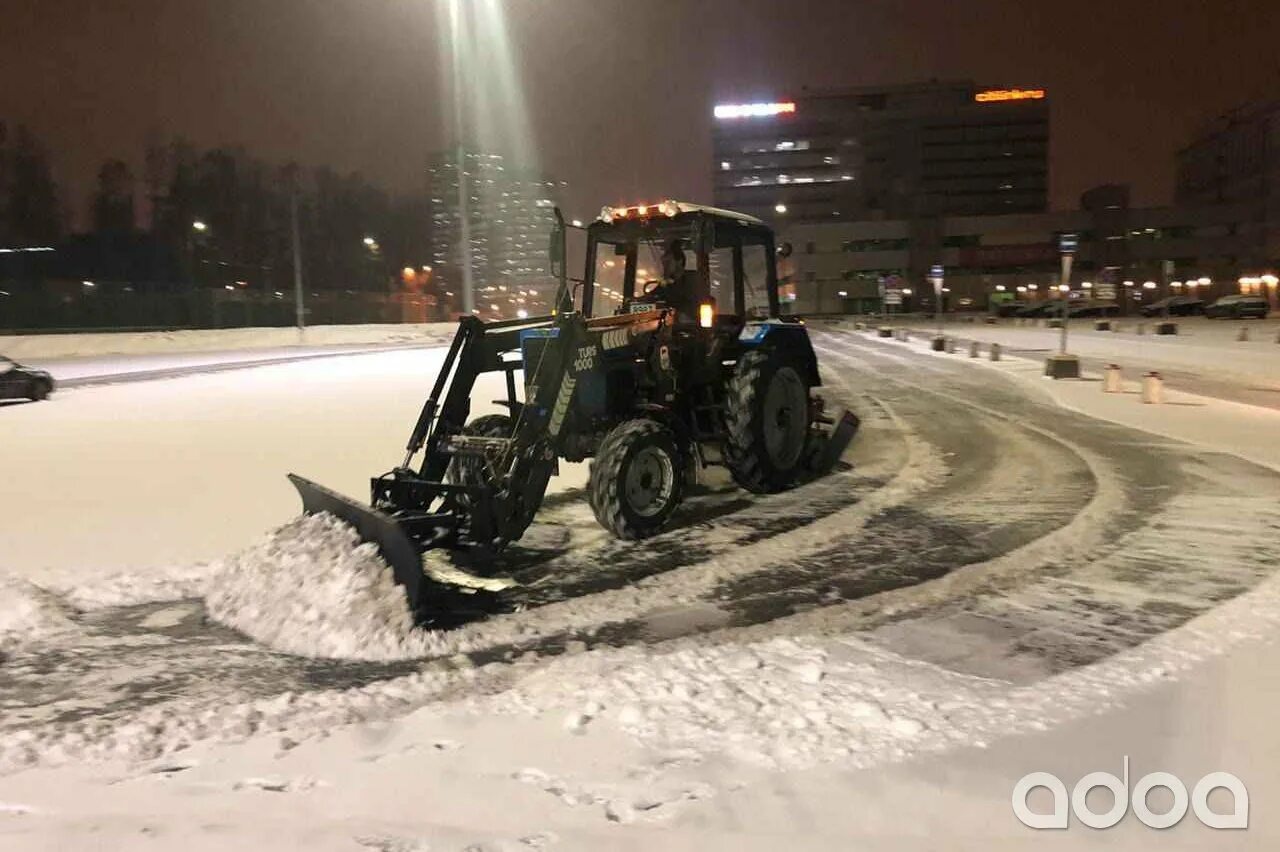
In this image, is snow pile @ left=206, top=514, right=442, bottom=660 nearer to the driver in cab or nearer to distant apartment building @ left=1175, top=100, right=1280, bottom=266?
the driver in cab

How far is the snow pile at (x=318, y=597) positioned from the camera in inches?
223

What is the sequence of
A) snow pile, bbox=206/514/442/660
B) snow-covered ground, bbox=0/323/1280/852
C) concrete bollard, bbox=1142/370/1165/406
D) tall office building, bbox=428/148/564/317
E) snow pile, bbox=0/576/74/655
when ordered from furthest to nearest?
tall office building, bbox=428/148/564/317 < concrete bollard, bbox=1142/370/1165/406 < snow pile, bbox=0/576/74/655 < snow pile, bbox=206/514/442/660 < snow-covered ground, bbox=0/323/1280/852

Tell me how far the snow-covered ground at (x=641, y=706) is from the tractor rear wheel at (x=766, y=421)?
0.58 m

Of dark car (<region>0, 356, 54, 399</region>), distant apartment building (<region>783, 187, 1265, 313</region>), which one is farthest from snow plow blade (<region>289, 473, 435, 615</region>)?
distant apartment building (<region>783, 187, 1265, 313</region>)

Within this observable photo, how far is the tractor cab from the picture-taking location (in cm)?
898

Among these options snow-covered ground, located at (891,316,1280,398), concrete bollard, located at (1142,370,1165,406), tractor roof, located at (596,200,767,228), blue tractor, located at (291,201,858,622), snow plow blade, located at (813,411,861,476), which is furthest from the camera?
snow-covered ground, located at (891,316,1280,398)

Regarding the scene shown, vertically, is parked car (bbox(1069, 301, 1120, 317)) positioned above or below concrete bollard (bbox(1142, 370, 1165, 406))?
A: above

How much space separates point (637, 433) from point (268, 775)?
4187mm

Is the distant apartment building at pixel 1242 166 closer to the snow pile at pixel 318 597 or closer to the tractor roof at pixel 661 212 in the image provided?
the tractor roof at pixel 661 212

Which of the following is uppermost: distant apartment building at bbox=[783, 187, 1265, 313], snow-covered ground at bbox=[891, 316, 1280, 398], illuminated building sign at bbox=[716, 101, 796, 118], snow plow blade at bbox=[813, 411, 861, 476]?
illuminated building sign at bbox=[716, 101, 796, 118]

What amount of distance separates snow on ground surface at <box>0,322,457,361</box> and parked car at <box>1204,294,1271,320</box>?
46.7 m

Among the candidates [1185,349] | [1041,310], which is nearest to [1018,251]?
[1041,310]

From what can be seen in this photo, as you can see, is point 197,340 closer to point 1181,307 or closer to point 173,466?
point 173,466

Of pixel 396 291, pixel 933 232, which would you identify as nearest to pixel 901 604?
pixel 396 291
